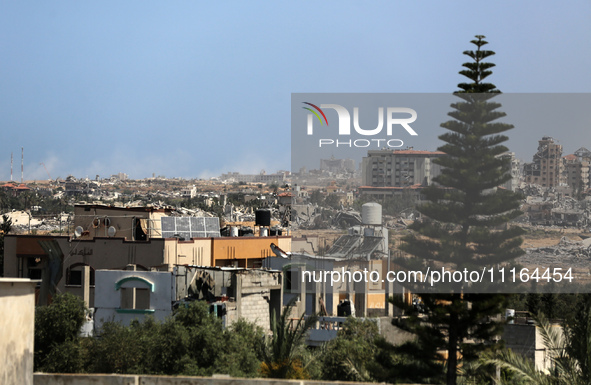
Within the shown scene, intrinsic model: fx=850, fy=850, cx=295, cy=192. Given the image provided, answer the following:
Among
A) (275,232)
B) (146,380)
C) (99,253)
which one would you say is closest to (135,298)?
(99,253)

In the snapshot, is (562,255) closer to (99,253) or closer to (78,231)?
(99,253)

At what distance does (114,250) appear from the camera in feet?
103

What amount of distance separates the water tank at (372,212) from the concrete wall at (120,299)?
587 cm

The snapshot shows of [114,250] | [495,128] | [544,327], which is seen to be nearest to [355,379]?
[544,327]

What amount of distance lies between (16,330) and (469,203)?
14.1 m

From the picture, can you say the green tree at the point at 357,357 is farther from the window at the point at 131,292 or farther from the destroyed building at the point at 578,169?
the destroyed building at the point at 578,169

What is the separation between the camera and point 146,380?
36.9 ft

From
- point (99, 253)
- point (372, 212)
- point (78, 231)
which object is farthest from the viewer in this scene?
point (78, 231)

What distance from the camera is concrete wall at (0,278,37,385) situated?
8.74m

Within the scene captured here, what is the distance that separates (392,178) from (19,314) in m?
13.6

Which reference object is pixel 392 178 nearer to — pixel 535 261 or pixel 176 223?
pixel 535 261

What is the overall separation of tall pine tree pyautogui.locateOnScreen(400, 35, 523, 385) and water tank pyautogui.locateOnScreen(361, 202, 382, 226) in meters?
1.68

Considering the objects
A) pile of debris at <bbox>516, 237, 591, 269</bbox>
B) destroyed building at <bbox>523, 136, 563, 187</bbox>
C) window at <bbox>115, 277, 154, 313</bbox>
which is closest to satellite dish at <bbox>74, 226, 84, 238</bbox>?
window at <bbox>115, 277, 154, 313</bbox>

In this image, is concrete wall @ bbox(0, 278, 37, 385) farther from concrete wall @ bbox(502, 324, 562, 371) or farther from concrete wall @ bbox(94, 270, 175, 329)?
concrete wall @ bbox(502, 324, 562, 371)
